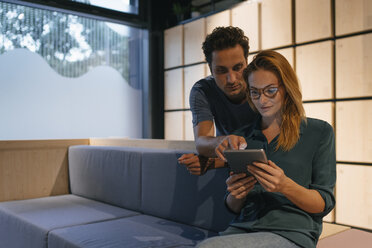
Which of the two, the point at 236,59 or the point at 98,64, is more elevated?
the point at 98,64

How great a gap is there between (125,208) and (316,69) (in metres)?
2.05

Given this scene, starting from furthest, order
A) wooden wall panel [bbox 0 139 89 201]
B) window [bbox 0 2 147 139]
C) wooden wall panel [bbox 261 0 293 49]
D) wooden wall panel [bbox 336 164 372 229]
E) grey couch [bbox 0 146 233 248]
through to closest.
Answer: window [bbox 0 2 147 139] → wooden wall panel [bbox 261 0 293 49] → wooden wall panel [bbox 0 139 89 201] → wooden wall panel [bbox 336 164 372 229] → grey couch [bbox 0 146 233 248]

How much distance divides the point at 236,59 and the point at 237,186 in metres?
0.64

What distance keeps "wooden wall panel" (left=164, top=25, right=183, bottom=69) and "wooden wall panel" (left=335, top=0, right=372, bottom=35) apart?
2.15 meters

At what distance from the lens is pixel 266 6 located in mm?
3668

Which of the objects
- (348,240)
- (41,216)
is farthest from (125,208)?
(348,240)

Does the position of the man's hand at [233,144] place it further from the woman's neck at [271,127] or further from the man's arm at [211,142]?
the woman's neck at [271,127]

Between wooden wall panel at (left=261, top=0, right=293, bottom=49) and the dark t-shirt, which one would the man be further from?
wooden wall panel at (left=261, top=0, right=293, bottom=49)

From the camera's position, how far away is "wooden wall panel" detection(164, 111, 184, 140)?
4.69m

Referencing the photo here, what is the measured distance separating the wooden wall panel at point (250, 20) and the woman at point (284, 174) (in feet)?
8.75

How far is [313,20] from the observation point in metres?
3.24

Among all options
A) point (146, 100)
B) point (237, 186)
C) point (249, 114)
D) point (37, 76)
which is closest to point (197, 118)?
point (249, 114)

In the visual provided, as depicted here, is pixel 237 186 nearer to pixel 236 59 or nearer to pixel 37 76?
pixel 236 59

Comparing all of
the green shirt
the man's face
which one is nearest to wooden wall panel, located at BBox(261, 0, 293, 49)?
the man's face
